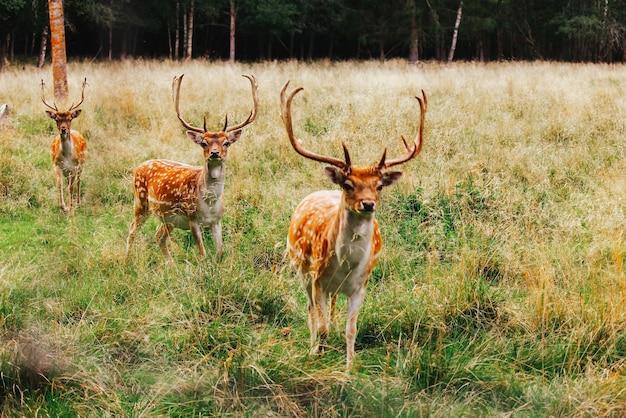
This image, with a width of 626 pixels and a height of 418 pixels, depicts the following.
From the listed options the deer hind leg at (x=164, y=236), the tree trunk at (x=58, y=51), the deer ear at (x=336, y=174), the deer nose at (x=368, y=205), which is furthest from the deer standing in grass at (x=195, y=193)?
the tree trunk at (x=58, y=51)

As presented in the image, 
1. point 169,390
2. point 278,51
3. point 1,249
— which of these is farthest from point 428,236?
point 278,51

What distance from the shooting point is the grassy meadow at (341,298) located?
3.27 metres

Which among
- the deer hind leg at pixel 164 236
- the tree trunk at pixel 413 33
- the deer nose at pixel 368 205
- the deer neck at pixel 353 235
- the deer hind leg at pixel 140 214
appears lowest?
the deer hind leg at pixel 164 236

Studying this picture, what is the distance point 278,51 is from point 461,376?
109 ft

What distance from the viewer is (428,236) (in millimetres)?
5355

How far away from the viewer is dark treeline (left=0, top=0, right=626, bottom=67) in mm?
26406

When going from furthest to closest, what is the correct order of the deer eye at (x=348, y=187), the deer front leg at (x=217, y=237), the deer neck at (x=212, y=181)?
the deer neck at (x=212, y=181)
the deer front leg at (x=217, y=237)
the deer eye at (x=348, y=187)

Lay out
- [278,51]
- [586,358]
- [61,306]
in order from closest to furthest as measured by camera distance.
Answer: [586,358] → [61,306] → [278,51]

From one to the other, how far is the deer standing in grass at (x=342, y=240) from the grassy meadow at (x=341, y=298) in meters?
0.25

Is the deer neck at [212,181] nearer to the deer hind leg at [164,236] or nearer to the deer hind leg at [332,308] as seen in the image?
the deer hind leg at [164,236]

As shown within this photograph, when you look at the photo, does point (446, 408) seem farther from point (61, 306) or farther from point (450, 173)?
point (450, 173)

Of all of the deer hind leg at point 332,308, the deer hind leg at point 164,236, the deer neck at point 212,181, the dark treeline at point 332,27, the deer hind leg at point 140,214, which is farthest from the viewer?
the dark treeline at point 332,27

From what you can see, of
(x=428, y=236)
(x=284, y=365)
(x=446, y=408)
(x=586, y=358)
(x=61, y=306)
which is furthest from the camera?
(x=428, y=236)

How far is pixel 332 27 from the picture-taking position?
31.4 meters
